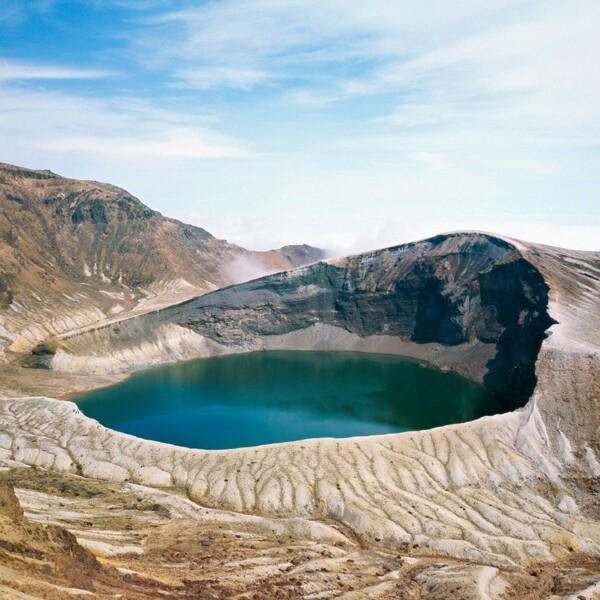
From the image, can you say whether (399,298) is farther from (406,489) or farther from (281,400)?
(406,489)

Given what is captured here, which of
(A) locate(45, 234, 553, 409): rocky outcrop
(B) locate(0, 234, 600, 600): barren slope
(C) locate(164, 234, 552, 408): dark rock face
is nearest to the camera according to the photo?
(B) locate(0, 234, 600, 600): barren slope

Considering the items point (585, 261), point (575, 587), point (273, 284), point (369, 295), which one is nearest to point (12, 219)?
point (273, 284)

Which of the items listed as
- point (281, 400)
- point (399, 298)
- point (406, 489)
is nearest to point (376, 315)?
point (399, 298)

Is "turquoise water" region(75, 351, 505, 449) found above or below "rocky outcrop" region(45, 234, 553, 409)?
below

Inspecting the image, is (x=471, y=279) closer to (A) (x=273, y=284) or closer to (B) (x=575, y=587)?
(A) (x=273, y=284)

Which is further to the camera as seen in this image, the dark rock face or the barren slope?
the dark rock face

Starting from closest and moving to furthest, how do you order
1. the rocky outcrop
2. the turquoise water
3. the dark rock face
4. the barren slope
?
the barren slope
the turquoise water
the rocky outcrop
the dark rock face

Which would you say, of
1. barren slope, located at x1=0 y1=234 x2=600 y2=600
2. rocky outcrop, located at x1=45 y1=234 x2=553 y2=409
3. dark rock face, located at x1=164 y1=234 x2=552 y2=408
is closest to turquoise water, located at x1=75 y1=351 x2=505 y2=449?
rocky outcrop, located at x1=45 y1=234 x2=553 y2=409

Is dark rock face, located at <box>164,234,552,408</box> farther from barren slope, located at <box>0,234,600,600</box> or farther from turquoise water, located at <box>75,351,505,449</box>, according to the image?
turquoise water, located at <box>75,351,505,449</box>

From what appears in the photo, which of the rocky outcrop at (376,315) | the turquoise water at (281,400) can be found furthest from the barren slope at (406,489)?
the turquoise water at (281,400)
